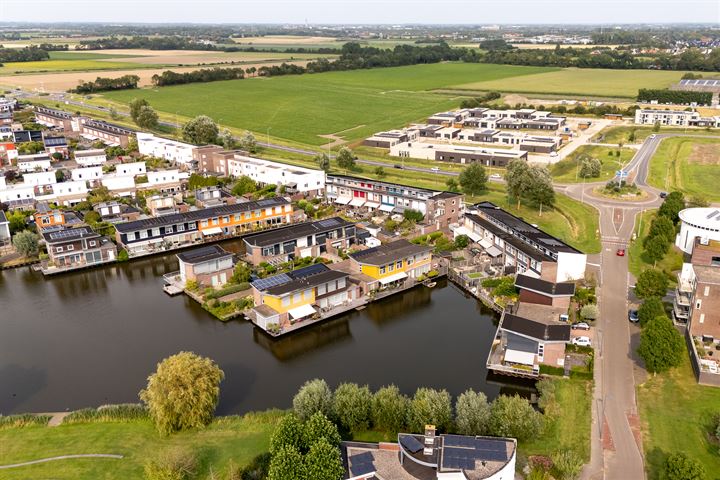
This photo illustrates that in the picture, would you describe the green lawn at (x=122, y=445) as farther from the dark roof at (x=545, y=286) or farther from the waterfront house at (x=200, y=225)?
the waterfront house at (x=200, y=225)

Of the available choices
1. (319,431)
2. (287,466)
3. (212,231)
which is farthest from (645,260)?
(212,231)

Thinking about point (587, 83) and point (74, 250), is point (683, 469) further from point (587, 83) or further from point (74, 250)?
point (587, 83)

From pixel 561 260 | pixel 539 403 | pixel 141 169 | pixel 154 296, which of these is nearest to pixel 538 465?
pixel 539 403

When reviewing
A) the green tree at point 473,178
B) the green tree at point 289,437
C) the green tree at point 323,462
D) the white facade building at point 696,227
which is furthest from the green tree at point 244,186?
the green tree at point 323,462

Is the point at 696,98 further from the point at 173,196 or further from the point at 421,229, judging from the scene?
the point at 173,196

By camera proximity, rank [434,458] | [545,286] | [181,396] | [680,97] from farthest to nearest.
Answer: [680,97] < [545,286] < [181,396] < [434,458]

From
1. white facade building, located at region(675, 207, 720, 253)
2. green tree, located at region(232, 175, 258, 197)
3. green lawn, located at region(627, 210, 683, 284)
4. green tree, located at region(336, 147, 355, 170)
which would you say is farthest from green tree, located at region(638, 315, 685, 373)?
green tree, located at region(336, 147, 355, 170)

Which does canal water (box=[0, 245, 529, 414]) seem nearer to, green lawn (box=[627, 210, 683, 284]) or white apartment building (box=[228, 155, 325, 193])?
green lawn (box=[627, 210, 683, 284])
